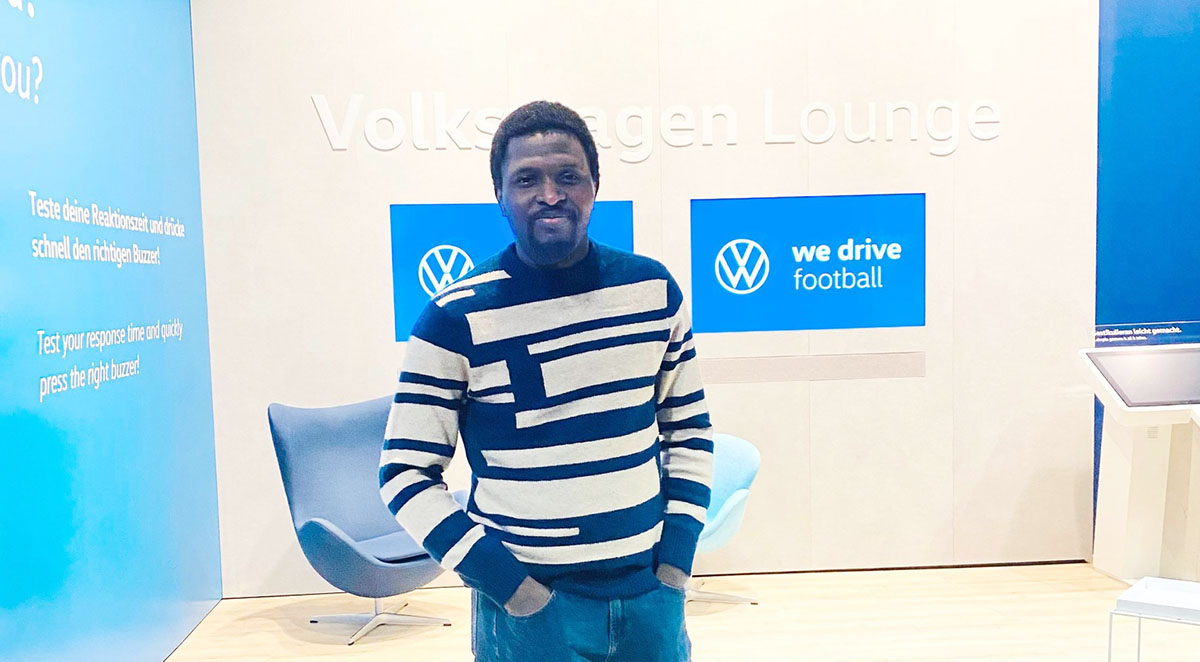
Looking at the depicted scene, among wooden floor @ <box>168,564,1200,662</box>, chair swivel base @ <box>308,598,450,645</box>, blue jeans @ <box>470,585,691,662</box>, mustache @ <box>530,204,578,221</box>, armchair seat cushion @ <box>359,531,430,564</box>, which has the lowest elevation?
wooden floor @ <box>168,564,1200,662</box>

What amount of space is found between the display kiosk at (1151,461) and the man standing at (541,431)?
3.76 meters

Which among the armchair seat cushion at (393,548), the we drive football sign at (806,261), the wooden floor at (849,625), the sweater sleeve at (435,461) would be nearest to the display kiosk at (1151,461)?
the wooden floor at (849,625)

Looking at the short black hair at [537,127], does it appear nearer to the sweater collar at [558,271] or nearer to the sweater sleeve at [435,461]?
the sweater collar at [558,271]

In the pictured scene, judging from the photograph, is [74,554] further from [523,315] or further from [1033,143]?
[1033,143]

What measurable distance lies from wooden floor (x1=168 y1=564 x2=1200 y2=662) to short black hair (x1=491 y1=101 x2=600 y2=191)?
9.36 ft

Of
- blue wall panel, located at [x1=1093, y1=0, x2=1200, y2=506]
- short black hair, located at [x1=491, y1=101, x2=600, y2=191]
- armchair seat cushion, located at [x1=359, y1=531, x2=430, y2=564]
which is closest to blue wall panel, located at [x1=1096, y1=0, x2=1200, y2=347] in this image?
blue wall panel, located at [x1=1093, y1=0, x2=1200, y2=506]

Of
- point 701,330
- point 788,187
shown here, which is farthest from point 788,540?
point 788,187

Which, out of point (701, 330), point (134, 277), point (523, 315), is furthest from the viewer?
point (701, 330)

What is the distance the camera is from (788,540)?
5.04m

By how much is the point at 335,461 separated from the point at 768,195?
2689 mm

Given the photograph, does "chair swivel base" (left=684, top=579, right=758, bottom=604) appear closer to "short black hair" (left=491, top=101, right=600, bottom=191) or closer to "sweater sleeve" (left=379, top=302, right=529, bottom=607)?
"sweater sleeve" (left=379, top=302, right=529, bottom=607)

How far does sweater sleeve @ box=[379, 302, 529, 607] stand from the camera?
5.00ft

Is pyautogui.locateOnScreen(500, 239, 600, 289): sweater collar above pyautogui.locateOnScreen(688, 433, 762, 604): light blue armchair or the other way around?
above

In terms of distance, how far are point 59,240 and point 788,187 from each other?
3.47 metres
